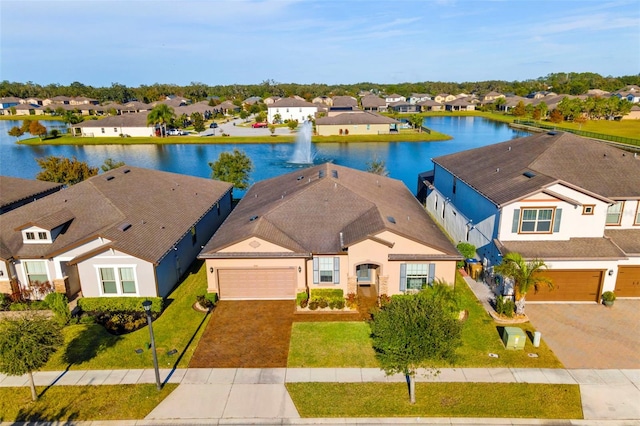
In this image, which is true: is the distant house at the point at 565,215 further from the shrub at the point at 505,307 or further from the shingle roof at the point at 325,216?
the shingle roof at the point at 325,216

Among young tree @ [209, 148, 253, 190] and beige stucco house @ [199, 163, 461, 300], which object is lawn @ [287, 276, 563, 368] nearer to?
beige stucco house @ [199, 163, 461, 300]

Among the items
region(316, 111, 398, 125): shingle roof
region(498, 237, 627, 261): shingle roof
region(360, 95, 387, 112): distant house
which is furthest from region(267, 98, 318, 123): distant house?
region(498, 237, 627, 261): shingle roof

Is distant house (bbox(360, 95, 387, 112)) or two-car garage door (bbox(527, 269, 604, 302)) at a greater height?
distant house (bbox(360, 95, 387, 112))

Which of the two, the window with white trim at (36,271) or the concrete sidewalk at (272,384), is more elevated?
the window with white trim at (36,271)

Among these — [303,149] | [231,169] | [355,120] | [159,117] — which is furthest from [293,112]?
[231,169]

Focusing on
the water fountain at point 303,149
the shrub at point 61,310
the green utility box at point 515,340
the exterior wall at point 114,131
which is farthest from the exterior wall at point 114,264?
the exterior wall at point 114,131

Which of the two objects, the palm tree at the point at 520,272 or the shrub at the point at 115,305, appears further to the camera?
the shrub at the point at 115,305

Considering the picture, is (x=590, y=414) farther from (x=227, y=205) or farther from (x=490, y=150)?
(x=227, y=205)

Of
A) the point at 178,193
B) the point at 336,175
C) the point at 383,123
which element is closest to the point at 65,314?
the point at 178,193
